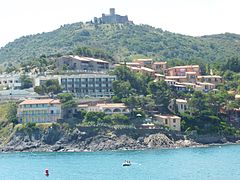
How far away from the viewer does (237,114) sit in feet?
343

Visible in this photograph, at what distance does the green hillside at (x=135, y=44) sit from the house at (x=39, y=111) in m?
60.9

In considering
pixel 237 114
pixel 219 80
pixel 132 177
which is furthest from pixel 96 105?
pixel 132 177

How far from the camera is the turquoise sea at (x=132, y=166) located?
6119cm

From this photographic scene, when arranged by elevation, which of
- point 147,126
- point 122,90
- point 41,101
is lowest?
point 147,126

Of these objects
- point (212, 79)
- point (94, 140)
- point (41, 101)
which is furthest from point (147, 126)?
point (212, 79)

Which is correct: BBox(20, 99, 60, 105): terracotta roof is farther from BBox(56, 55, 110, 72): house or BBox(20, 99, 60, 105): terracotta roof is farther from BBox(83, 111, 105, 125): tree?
BBox(56, 55, 110, 72): house

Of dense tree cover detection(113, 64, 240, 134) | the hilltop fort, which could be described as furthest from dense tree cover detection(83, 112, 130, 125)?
the hilltop fort

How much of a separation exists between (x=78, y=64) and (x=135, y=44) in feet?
179

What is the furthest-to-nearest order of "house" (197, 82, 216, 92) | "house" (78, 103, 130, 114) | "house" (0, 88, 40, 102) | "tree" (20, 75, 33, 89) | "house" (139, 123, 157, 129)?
"tree" (20, 75, 33, 89) → "house" (197, 82, 216, 92) → "house" (0, 88, 40, 102) → "house" (78, 103, 130, 114) → "house" (139, 123, 157, 129)

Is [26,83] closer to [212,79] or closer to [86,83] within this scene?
[86,83]

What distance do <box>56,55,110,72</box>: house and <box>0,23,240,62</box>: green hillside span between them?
36.3m

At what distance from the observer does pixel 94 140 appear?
303 ft

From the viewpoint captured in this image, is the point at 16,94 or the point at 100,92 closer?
the point at 16,94

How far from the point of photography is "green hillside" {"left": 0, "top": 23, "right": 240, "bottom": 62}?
16975cm
